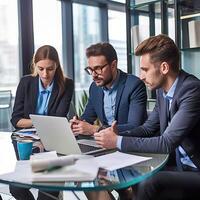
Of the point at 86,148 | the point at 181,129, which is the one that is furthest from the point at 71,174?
the point at 181,129

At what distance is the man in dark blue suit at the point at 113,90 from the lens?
7.36ft

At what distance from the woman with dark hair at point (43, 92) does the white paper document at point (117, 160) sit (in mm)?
1170

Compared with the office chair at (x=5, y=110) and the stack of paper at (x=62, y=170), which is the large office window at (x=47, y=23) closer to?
the office chair at (x=5, y=110)

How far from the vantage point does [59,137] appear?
1.64m

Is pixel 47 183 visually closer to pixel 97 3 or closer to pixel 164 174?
pixel 164 174

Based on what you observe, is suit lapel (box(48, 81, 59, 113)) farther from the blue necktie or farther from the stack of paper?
the stack of paper

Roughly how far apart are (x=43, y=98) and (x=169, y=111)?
1.19 meters

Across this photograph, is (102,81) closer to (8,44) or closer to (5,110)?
(8,44)

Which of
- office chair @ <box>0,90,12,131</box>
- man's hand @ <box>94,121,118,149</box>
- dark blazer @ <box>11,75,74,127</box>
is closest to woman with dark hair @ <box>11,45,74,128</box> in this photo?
dark blazer @ <box>11,75,74,127</box>

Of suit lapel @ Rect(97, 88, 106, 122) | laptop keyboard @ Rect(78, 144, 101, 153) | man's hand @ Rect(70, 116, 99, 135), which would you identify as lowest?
laptop keyboard @ Rect(78, 144, 101, 153)

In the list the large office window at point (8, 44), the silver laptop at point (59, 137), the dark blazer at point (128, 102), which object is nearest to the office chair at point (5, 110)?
the large office window at point (8, 44)

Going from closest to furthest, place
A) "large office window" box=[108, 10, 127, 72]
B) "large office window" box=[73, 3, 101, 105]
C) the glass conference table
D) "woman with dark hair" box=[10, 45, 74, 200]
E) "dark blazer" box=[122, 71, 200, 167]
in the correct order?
the glass conference table, "dark blazer" box=[122, 71, 200, 167], "woman with dark hair" box=[10, 45, 74, 200], "large office window" box=[73, 3, 101, 105], "large office window" box=[108, 10, 127, 72]

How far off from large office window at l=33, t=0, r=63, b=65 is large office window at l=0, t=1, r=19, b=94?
0.83 ft

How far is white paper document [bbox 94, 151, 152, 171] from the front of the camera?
1.33 metres
